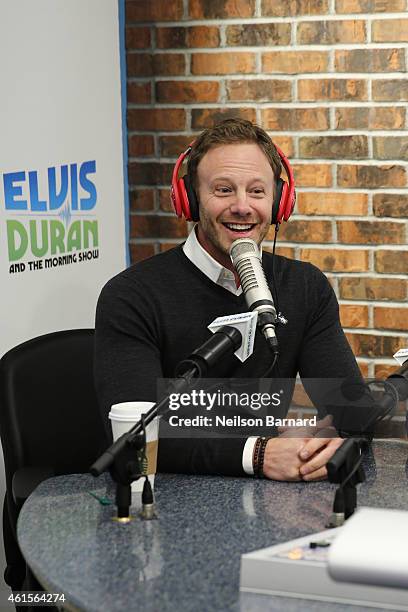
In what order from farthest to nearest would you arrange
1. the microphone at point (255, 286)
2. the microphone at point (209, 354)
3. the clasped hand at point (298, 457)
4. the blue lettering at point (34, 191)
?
the blue lettering at point (34, 191) < the clasped hand at point (298, 457) < the microphone at point (255, 286) < the microphone at point (209, 354)

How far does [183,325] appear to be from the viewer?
2.11m

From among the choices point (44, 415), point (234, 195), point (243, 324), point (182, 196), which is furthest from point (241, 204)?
→ point (44, 415)

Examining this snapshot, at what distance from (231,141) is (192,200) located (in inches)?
6.6

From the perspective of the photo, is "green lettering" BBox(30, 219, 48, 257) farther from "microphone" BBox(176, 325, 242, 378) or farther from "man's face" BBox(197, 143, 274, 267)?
"microphone" BBox(176, 325, 242, 378)

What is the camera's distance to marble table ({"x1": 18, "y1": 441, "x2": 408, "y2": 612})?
1266 mm

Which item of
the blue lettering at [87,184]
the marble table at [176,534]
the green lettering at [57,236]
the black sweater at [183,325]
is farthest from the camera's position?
the blue lettering at [87,184]

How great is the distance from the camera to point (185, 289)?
2.17 m

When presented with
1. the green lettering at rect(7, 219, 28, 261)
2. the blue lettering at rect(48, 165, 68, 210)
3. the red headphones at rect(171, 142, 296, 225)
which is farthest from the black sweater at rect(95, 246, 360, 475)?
the blue lettering at rect(48, 165, 68, 210)

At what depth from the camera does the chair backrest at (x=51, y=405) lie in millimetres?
2186

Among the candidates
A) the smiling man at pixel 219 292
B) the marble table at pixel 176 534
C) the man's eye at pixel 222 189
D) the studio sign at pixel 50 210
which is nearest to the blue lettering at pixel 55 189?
the studio sign at pixel 50 210

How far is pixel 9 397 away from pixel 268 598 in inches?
43.0

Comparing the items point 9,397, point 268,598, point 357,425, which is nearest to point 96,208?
point 9,397

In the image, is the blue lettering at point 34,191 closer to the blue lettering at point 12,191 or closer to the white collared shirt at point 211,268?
the blue lettering at point 12,191

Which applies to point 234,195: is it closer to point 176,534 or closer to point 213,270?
point 213,270
